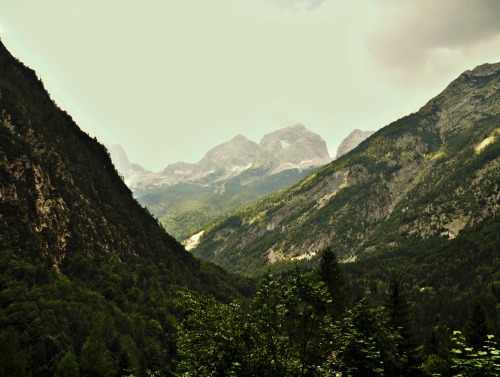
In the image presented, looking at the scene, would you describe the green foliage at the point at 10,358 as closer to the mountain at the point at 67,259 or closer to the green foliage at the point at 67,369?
the mountain at the point at 67,259

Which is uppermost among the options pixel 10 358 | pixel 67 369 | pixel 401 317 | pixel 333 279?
pixel 10 358

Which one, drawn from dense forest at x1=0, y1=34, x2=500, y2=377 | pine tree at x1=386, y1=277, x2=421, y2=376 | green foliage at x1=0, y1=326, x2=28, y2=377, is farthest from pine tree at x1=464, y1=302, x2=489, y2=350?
green foliage at x1=0, y1=326, x2=28, y2=377

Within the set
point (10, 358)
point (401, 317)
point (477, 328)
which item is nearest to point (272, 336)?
point (401, 317)

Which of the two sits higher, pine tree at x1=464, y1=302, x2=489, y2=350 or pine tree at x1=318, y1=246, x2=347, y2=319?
pine tree at x1=318, y1=246, x2=347, y2=319

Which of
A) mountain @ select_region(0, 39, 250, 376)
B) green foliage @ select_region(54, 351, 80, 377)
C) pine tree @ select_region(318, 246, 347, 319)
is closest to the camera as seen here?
green foliage @ select_region(54, 351, 80, 377)

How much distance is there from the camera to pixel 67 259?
382 ft

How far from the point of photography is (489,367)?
14.6 meters

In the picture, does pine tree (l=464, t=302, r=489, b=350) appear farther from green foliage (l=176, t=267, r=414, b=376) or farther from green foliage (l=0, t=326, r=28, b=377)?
green foliage (l=0, t=326, r=28, b=377)

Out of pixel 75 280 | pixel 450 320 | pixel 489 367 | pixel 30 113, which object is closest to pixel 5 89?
pixel 30 113

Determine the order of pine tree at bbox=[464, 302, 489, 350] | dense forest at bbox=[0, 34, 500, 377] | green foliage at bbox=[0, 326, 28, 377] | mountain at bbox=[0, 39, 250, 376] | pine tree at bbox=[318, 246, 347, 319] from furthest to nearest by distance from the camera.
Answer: mountain at bbox=[0, 39, 250, 376] → pine tree at bbox=[318, 246, 347, 319] → green foliage at bbox=[0, 326, 28, 377] → pine tree at bbox=[464, 302, 489, 350] → dense forest at bbox=[0, 34, 500, 377]

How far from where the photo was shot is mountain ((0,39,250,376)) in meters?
83.6

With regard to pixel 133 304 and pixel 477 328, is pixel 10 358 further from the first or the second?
pixel 477 328

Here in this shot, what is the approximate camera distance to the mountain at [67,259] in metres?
83.6

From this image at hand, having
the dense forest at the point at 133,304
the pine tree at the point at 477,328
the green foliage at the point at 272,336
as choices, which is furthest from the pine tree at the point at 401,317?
the green foliage at the point at 272,336
